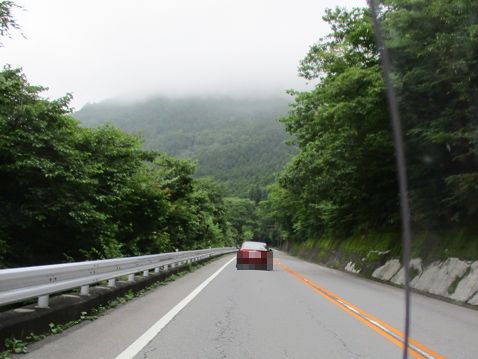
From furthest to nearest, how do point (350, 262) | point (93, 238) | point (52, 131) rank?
point (350, 262)
point (93, 238)
point (52, 131)

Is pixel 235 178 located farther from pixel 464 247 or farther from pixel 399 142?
pixel 399 142

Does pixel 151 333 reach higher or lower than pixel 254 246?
lower

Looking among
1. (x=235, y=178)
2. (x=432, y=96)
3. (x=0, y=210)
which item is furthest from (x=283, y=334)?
(x=235, y=178)

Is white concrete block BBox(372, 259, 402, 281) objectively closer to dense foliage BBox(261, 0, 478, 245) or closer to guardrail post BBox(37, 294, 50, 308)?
dense foliage BBox(261, 0, 478, 245)

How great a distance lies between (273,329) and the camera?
8023 millimetres

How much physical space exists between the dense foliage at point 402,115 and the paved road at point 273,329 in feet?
14.9

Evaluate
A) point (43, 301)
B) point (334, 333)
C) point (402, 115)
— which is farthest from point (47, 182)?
point (402, 115)

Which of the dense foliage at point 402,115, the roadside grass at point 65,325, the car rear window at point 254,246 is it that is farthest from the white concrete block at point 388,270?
the roadside grass at point 65,325

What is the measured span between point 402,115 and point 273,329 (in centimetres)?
1040

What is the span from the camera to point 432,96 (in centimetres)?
1554

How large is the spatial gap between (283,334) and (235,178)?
17206 cm

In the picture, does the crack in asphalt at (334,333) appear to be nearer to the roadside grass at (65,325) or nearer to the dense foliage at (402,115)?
the roadside grass at (65,325)

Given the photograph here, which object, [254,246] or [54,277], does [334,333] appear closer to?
[54,277]

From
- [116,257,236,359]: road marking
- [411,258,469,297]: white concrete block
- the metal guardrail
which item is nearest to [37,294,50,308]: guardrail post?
the metal guardrail
